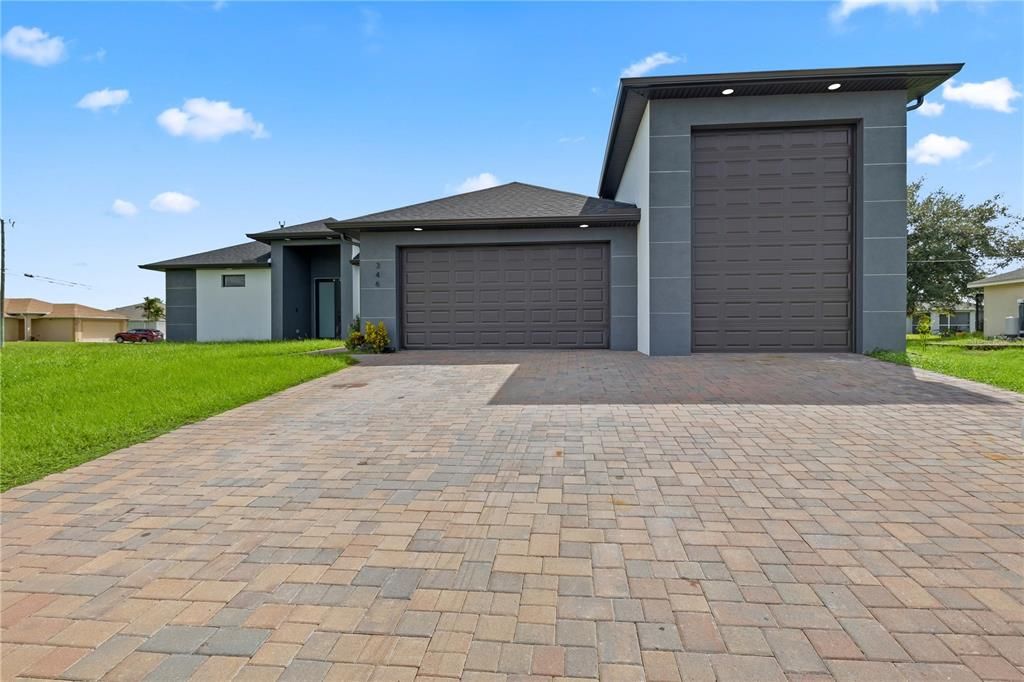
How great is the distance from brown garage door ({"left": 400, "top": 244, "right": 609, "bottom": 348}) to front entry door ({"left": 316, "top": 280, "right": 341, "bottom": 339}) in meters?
9.48

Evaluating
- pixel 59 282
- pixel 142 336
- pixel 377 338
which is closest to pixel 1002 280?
pixel 377 338

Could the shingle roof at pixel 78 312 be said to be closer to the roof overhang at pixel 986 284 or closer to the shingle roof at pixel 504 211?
the shingle roof at pixel 504 211

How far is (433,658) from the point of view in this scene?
1731 mm

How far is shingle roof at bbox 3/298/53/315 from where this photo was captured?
41344mm

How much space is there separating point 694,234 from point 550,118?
25.6 feet

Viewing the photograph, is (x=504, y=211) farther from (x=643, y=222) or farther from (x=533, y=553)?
(x=533, y=553)

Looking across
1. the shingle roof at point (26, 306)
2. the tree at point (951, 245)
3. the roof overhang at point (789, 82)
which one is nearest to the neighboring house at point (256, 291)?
the roof overhang at point (789, 82)

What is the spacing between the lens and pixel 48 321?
138 feet

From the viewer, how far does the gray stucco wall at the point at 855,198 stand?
402 inches

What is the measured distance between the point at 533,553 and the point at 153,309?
59.1 m

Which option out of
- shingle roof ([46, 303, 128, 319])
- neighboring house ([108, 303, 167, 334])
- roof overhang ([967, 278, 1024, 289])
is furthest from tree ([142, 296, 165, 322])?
roof overhang ([967, 278, 1024, 289])

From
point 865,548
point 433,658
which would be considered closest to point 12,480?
point 433,658

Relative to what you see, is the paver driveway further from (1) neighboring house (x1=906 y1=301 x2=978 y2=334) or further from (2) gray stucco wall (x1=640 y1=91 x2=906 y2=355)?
(1) neighboring house (x1=906 y1=301 x2=978 y2=334)

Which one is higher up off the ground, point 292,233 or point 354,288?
point 292,233
